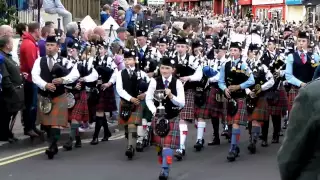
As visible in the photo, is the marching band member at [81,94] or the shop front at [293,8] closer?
the marching band member at [81,94]

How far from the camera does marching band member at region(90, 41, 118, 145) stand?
10672 mm

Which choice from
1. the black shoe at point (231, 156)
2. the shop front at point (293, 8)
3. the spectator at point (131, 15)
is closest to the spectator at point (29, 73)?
the black shoe at point (231, 156)

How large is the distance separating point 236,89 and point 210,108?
1.37 m

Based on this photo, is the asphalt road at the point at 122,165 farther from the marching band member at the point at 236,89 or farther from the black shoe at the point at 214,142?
the marching band member at the point at 236,89

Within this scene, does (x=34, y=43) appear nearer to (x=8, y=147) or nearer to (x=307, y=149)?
(x=8, y=147)

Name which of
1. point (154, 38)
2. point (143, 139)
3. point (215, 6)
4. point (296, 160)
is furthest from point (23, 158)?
point (215, 6)

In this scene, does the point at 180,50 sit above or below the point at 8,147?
above

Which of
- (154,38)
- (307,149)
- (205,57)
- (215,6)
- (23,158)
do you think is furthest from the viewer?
(215,6)

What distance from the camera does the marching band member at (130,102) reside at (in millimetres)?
9242

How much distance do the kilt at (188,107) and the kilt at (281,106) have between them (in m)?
1.40

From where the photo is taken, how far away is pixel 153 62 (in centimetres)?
1080

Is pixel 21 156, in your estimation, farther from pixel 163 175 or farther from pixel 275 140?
pixel 275 140

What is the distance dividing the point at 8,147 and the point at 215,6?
2227 inches

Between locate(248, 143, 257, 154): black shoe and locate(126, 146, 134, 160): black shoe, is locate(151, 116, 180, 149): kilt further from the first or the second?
locate(248, 143, 257, 154): black shoe
